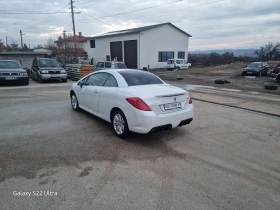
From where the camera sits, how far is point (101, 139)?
4.56 meters

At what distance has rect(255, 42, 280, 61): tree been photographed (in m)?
43.8

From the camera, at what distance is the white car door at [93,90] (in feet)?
17.7

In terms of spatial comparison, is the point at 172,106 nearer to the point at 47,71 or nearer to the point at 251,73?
the point at 47,71

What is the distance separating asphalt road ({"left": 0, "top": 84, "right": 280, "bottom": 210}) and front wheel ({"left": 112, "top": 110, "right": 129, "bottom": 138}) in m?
0.16

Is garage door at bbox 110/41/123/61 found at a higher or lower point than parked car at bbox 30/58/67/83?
higher

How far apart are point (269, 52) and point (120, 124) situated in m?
51.2

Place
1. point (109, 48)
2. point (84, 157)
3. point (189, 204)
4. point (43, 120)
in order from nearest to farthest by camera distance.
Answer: point (189, 204) → point (84, 157) → point (43, 120) → point (109, 48)

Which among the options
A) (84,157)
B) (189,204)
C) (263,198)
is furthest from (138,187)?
(263,198)

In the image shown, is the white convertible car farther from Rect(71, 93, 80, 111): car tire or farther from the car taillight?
Rect(71, 93, 80, 111): car tire

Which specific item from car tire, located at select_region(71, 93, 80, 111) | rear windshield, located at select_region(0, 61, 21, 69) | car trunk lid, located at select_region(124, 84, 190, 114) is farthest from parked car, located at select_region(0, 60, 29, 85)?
car trunk lid, located at select_region(124, 84, 190, 114)

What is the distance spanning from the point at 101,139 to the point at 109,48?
33843 millimetres

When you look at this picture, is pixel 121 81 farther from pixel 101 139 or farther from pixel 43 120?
pixel 43 120

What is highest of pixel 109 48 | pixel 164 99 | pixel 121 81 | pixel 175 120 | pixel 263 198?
pixel 109 48

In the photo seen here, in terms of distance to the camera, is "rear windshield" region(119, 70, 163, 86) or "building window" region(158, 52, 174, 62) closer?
"rear windshield" region(119, 70, 163, 86)
